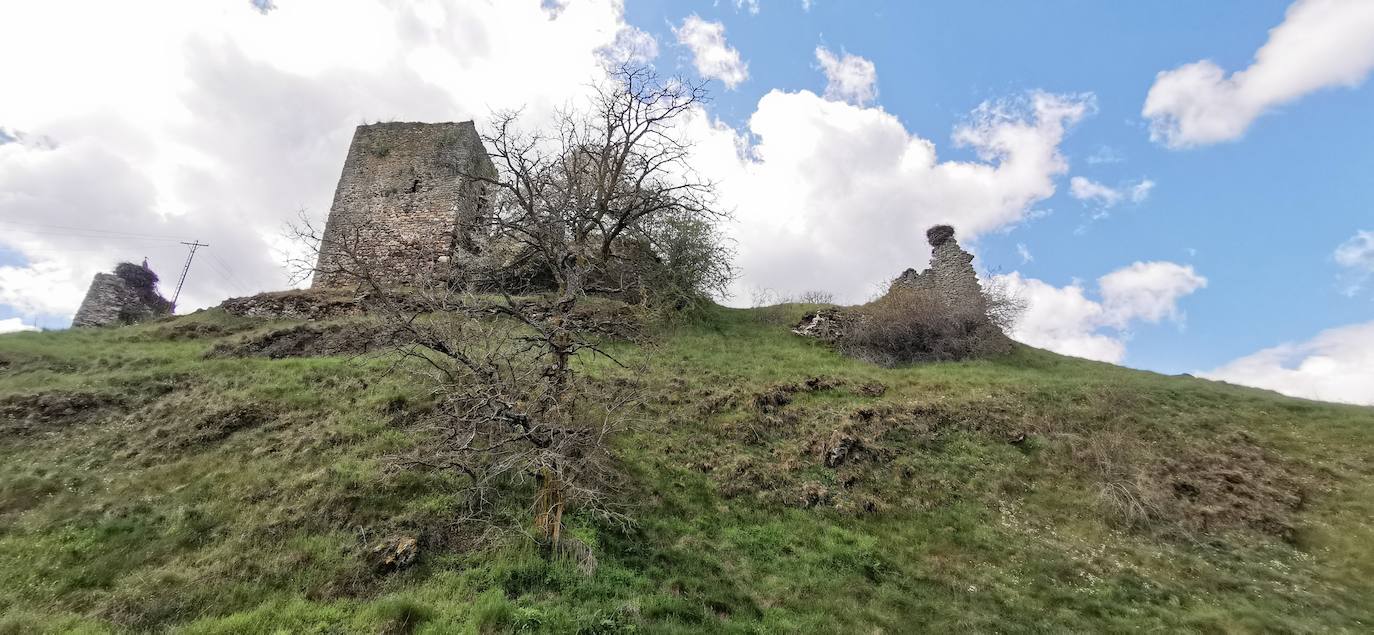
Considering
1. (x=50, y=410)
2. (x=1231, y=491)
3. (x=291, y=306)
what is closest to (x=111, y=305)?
(x=291, y=306)

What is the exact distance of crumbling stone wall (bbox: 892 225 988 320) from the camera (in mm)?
22359

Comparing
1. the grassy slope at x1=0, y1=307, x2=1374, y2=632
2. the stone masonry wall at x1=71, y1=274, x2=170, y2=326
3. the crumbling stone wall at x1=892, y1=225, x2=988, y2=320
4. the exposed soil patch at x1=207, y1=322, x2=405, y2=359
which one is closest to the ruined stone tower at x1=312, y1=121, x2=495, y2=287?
the exposed soil patch at x1=207, y1=322, x2=405, y2=359

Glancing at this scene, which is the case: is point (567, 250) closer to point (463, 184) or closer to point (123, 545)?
point (123, 545)

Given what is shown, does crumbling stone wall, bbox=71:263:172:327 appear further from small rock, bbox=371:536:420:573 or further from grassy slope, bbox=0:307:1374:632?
small rock, bbox=371:536:420:573

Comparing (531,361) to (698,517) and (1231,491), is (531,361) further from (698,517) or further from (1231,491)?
(1231,491)

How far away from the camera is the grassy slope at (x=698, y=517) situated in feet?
23.4

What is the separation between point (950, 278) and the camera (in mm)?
24219

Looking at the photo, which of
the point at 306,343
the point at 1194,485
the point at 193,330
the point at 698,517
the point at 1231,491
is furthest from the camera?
the point at 193,330

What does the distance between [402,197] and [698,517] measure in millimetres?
19597

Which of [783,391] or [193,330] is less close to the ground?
[783,391]

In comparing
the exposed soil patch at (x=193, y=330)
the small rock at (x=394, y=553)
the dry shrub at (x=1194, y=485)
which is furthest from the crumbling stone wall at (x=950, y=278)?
the exposed soil patch at (x=193, y=330)

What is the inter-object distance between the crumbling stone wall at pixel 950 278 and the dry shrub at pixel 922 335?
1.28ft

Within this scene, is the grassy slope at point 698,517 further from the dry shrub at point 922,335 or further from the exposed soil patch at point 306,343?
the dry shrub at point 922,335

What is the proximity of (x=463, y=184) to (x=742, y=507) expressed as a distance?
17.6 meters
